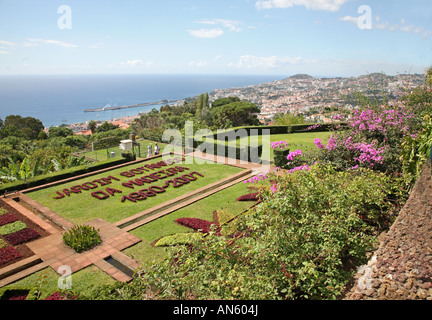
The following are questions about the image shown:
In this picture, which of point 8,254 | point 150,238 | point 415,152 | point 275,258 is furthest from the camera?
point 150,238

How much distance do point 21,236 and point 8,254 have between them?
1.16 meters

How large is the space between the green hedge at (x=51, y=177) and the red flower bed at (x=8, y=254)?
5821 mm

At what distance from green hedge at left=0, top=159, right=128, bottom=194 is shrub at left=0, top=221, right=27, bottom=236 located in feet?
12.3

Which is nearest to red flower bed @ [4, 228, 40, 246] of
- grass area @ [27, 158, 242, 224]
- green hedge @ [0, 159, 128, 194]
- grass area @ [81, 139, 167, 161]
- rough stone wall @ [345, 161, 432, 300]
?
grass area @ [27, 158, 242, 224]

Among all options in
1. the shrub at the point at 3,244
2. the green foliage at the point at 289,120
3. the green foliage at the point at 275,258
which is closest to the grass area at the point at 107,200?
the shrub at the point at 3,244

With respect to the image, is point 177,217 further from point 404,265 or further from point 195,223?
point 404,265

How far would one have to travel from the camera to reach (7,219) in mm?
10578

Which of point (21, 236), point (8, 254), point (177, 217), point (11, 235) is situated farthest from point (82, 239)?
point (177, 217)

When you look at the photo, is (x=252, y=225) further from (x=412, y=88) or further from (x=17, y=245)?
(x=412, y=88)

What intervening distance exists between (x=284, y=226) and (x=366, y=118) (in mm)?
7406

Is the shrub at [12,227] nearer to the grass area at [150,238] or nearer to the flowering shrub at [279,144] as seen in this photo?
the grass area at [150,238]

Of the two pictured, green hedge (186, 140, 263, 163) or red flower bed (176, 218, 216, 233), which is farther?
green hedge (186, 140, 263, 163)

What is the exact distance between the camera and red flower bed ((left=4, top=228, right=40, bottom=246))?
9.12 metres

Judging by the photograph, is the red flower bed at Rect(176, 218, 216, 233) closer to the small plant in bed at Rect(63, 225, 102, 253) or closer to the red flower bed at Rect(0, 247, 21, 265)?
the small plant in bed at Rect(63, 225, 102, 253)
